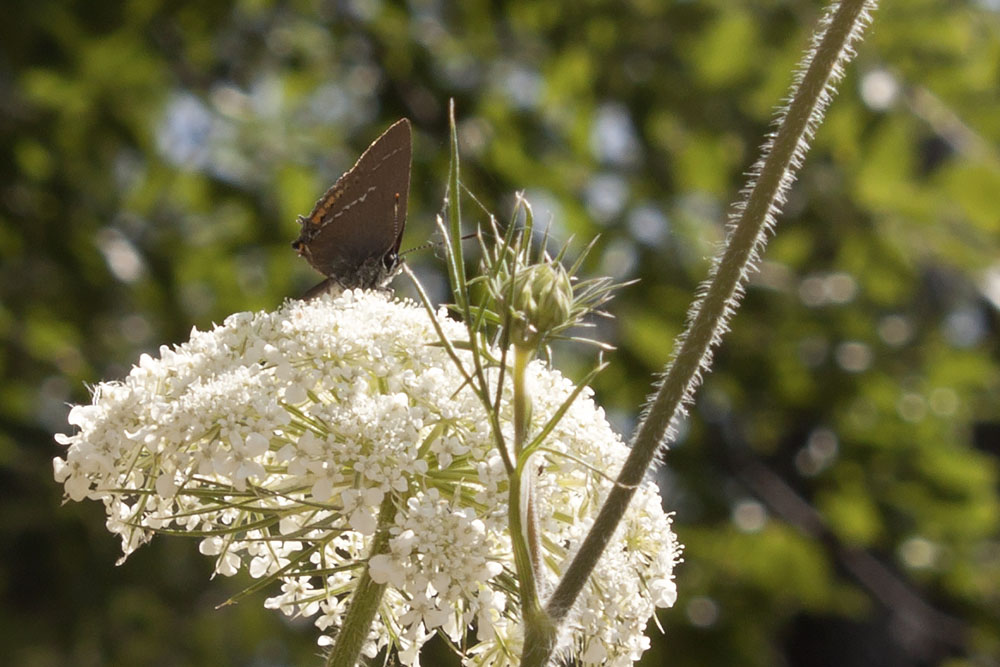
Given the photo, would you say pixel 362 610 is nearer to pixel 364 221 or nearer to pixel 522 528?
pixel 522 528

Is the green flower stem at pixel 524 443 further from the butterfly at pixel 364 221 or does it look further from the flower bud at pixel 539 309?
the butterfly at pixel 364 221

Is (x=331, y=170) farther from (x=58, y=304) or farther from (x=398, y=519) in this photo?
(x=398, y=519)

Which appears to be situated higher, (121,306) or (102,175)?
(102,175)

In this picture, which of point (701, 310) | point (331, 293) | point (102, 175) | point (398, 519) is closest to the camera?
point (701, 310)

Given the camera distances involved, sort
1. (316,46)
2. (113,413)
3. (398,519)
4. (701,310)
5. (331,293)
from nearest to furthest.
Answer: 1. (701,310)
2. (398,519)
3. (113,413)
4. (331,293)
5. (316,46)

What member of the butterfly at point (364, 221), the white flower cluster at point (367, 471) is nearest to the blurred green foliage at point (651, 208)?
the butterfly at point (364, 221)

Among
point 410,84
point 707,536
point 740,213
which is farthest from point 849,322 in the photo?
point 740,213

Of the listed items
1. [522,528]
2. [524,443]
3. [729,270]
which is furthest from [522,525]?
[729,270]

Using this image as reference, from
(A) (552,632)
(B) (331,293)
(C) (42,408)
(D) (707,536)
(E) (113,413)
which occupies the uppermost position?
(C) (42,408)

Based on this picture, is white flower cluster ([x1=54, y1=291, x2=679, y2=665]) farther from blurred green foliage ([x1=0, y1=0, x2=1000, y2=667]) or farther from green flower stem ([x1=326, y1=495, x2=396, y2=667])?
blurred green foliage ([x1=0, y1=0, x2=1000, y2=667])
